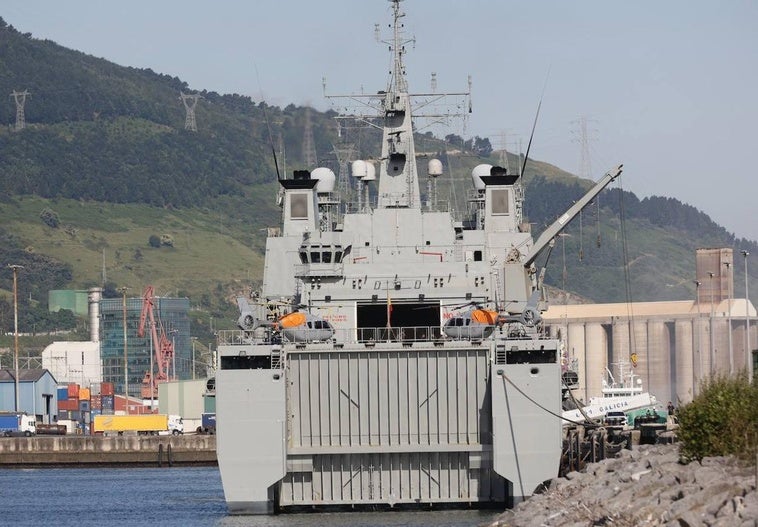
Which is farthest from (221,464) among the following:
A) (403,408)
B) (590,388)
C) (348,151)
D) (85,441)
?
(590,388)

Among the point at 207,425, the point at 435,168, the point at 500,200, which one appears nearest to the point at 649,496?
the point at 500,200

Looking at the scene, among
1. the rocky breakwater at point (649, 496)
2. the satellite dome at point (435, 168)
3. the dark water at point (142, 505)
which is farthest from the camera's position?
the satellite dome at point (435, 168)

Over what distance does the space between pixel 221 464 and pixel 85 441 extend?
1870 inches

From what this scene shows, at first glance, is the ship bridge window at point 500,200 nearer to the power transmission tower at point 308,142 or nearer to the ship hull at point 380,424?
the power transmission tower at point 308,142

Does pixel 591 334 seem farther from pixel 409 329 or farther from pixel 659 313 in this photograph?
pixel 409 329

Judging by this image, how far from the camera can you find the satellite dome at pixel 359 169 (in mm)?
51625

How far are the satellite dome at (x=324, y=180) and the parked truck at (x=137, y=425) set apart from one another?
56.9 m

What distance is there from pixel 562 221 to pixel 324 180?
7756 millimetres

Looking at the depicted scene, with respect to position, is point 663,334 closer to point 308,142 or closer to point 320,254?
point 308,142

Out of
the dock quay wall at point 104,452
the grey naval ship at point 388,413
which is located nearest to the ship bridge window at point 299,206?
the grey naval ship at point 388,413

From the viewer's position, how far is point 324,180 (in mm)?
51469

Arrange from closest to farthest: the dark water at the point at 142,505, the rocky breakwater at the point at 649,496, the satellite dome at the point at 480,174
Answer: the rocky breakwater at the point at 649,496
the dark water at the point at 142,505
the satellite dome at the point at 480,174

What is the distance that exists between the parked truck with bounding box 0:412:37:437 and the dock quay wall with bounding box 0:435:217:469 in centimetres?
1851

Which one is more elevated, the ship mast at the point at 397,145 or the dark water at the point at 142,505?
the ship mast at the point at 397,145
